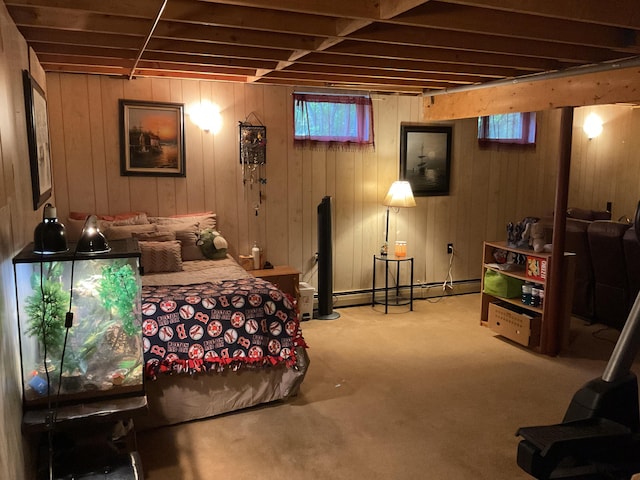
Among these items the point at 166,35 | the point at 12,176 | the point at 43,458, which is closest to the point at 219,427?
the point at 43,458

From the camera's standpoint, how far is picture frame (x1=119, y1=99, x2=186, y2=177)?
4.79 metres

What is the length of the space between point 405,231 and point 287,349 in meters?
3.03

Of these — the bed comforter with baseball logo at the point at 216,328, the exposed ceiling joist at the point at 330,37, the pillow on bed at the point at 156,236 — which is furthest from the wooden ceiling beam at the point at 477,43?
the pillow on bed at the point at 156,236

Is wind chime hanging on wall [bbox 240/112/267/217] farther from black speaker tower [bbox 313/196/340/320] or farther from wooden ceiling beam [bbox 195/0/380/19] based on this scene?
wooden ceiling beam [bbox 195/0/380/19]

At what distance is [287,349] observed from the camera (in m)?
3.40

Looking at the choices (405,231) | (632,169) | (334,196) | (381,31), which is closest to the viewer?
(381,31)

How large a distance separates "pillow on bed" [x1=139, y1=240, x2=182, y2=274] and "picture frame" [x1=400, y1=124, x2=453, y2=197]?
2755mm

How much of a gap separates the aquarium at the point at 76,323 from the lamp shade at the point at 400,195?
3526mm

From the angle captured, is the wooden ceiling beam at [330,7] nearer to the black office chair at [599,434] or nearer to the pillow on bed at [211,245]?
the black office chair at [599,434]

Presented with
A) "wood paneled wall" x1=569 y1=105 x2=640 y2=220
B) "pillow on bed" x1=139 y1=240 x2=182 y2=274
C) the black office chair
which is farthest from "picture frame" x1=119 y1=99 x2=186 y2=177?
"wood paneled wall" x1=569 y1=105 x2=640 y2=220

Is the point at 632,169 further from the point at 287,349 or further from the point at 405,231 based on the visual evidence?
the point at 287,349

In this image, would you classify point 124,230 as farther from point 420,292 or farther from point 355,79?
point 420,292

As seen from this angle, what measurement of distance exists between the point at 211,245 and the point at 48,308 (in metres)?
2.57

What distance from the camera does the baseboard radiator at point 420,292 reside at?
19.2 ft
